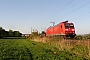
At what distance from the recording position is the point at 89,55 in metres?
13.0

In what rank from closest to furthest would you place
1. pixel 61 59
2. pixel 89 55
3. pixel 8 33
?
1. pixel 61 59
2. pixel 89 55
3. pixel 8 33

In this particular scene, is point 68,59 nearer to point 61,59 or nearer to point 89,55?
point 61,59

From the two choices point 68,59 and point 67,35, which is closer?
point 68,59

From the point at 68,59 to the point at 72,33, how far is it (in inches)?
1259

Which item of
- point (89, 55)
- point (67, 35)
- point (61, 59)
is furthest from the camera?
point (67, 35)

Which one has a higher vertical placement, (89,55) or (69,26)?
(69,26)

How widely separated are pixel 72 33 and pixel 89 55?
30693 mm

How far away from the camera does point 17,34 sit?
13600cm

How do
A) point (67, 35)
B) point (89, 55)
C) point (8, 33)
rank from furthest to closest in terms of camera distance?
1. point (8, 33)
2. point (67, 35)
3. point (89, 55)

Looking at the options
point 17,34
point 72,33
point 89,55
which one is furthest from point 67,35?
point 17,34

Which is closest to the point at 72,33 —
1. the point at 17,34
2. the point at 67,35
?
the point at 67,35

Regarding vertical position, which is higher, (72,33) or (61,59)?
(72,33)

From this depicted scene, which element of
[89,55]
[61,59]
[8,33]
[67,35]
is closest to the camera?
[61,59]

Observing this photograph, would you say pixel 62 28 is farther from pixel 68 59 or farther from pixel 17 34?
pixel 17 34
